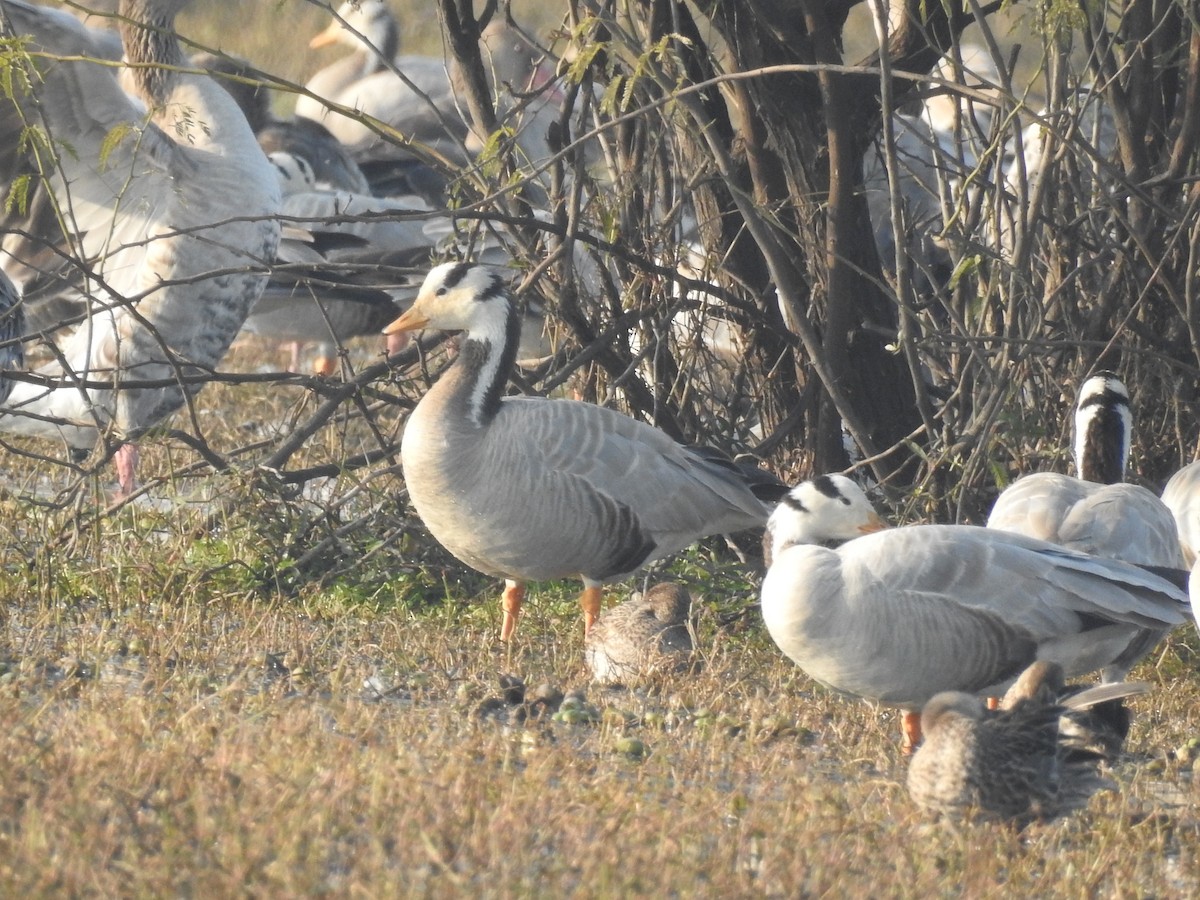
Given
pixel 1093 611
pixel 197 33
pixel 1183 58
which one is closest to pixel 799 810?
pixel 1093 611

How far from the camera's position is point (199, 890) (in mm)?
3131

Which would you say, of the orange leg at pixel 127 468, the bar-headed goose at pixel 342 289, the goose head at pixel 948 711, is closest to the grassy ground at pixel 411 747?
the goose head at pixel 948 711

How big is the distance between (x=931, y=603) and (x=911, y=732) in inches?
Answer: 16.7

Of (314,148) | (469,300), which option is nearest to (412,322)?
(469,300)

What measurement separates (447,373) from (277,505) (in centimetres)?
124

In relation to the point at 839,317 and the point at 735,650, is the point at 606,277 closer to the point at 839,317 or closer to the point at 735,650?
the point at 839,317

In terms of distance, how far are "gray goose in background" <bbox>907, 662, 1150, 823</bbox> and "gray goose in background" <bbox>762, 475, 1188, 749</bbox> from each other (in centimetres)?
47

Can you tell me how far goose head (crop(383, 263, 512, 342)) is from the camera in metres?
6.24

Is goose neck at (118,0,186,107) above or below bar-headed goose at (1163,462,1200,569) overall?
above

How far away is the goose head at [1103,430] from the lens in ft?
20.4

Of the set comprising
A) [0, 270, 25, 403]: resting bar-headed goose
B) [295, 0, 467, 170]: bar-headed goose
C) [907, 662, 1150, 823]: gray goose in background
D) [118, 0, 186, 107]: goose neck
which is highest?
[295, 0, 467, 170]: bar-headed goose

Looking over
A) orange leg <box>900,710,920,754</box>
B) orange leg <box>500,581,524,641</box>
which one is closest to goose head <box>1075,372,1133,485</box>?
orange leg <box>900,710,920,754</box>

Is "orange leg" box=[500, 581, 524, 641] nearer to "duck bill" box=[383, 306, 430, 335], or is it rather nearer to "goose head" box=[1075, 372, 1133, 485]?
"duck bill" box=[383, 306, 430, 335]

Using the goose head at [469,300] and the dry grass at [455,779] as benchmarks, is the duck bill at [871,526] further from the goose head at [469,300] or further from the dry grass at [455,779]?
the goose head at [469,300]
